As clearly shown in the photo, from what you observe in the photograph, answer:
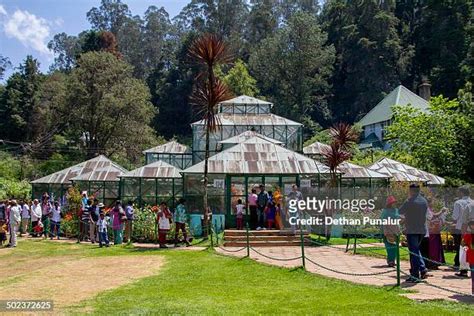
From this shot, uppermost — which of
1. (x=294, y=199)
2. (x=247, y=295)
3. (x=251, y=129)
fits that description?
(x=251, y=129)

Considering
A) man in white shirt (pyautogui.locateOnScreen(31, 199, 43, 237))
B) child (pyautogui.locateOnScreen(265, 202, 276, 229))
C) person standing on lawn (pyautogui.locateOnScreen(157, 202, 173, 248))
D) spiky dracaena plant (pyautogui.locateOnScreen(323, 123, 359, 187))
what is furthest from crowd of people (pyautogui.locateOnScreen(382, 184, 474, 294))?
man in white shirt (pyautogui.locateOnScreen(31, 199, 43, 237))

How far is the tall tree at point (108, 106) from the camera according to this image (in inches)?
1925

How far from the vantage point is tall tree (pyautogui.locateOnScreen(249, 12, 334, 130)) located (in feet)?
226

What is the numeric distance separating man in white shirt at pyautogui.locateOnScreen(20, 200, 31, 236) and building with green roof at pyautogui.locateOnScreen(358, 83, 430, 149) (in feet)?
124

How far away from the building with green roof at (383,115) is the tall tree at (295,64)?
1000 cm

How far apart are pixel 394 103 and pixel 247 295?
48571mm

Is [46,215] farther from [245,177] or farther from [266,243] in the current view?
[266,243]

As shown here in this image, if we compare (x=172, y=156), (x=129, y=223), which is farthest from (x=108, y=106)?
(x=129, y=223)

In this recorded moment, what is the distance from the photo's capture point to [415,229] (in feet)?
36.8

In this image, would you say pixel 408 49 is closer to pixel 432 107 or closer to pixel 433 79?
pixel 433 79

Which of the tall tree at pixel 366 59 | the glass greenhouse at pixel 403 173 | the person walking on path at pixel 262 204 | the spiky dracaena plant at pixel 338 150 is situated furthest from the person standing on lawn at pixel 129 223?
the tall tree at pixel 366 59

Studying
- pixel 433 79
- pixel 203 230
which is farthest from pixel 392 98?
pixel 203 230

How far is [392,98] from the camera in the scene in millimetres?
57531

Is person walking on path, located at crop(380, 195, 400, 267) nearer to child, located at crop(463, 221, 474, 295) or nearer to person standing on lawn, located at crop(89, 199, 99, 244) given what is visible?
child, located at crop(463, 221, 474, 295)
